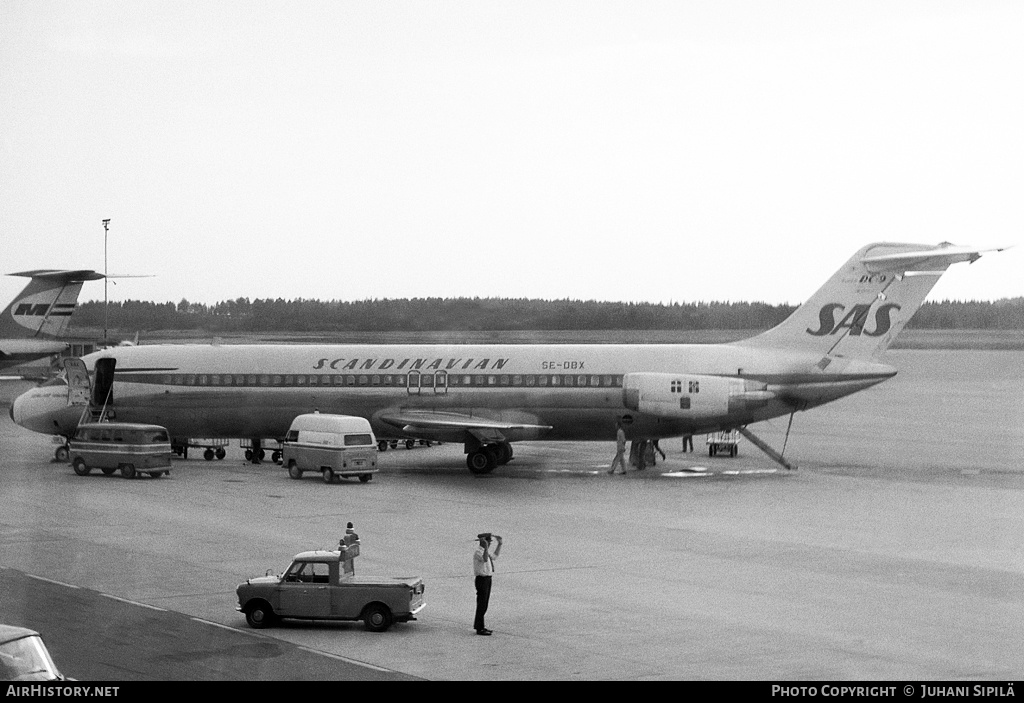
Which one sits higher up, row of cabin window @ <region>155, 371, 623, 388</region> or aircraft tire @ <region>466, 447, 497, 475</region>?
row of cabin window @ <region>155, 371, 623, 388</region>

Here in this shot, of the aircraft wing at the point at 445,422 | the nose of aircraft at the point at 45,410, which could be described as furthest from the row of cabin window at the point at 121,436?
the aircraft wing at the point at 445,422

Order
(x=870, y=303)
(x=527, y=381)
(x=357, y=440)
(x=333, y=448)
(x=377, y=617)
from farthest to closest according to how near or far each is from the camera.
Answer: (x=527, y=381)
(x=870, y=303)
(x=357, y=440)
(x=333, y=448)
(x=377, y=617)

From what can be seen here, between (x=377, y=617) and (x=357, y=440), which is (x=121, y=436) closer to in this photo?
(x=357, y=440)

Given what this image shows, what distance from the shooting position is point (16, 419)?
4562cm

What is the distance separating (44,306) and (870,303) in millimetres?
30742

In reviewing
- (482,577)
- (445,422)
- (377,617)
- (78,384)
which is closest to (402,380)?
(445,422)

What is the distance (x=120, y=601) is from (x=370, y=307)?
3910cm

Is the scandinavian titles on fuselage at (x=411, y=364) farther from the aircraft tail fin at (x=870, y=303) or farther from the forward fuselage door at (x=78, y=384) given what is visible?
the aircraft tail fin at (x=870, y=303)

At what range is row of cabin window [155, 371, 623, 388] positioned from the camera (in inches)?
1651

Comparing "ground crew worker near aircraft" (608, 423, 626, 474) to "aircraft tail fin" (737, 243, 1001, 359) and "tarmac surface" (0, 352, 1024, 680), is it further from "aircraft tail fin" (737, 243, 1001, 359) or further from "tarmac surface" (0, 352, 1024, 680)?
"aircraft tail fin" (737, 243, 1001, 359)

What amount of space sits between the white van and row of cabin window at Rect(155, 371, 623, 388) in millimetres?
4764

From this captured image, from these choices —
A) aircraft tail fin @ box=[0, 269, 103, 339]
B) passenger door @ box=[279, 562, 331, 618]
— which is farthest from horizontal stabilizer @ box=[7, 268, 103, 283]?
passenger door @ box=[279, 562, 331, 618]

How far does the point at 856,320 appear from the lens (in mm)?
41062
